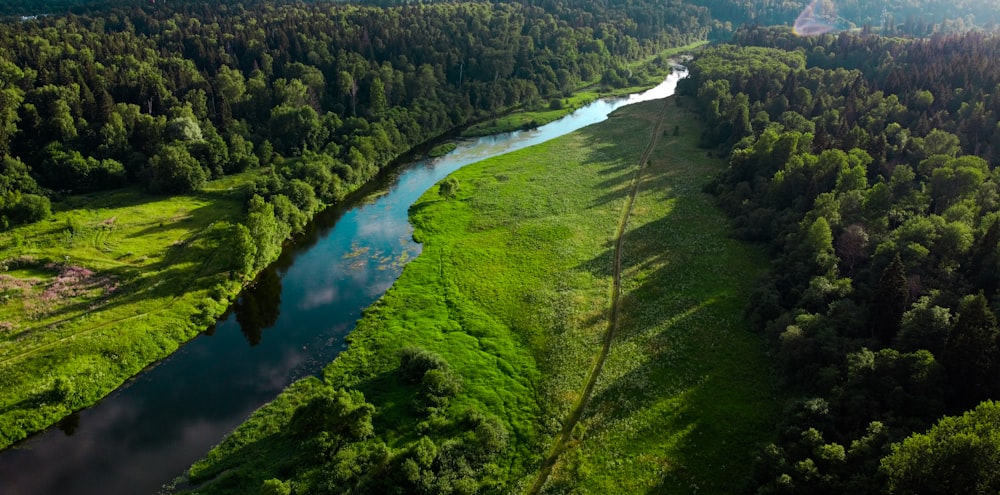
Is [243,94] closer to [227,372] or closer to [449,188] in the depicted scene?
[449,188]

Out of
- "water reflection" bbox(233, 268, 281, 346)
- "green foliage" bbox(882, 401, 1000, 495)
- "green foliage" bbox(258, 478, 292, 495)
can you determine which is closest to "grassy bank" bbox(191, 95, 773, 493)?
"green foliage" bbox(258, 478, 292, 495)

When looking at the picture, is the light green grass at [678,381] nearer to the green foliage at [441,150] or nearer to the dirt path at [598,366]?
the dirt path at [598,366]

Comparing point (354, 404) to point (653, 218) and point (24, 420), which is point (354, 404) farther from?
point (653, 218)

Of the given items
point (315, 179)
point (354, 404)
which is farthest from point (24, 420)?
point (315, 179)

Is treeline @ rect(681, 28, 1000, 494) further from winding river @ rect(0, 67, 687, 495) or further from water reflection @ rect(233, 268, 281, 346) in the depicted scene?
water reflection @ rect(233, 268, 281, 346)

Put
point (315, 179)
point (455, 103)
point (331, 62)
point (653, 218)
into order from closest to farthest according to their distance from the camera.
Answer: point (653, 218) → point (315, 179) → point (331, 62) → point (455, 103)


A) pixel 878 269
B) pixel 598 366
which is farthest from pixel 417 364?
pixel 878 269

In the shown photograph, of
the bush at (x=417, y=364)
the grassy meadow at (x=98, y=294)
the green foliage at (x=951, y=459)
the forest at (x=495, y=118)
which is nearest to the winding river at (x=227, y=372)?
the grassy meadow at (x=98, y=294)

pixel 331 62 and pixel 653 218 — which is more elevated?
pixel 331 62
